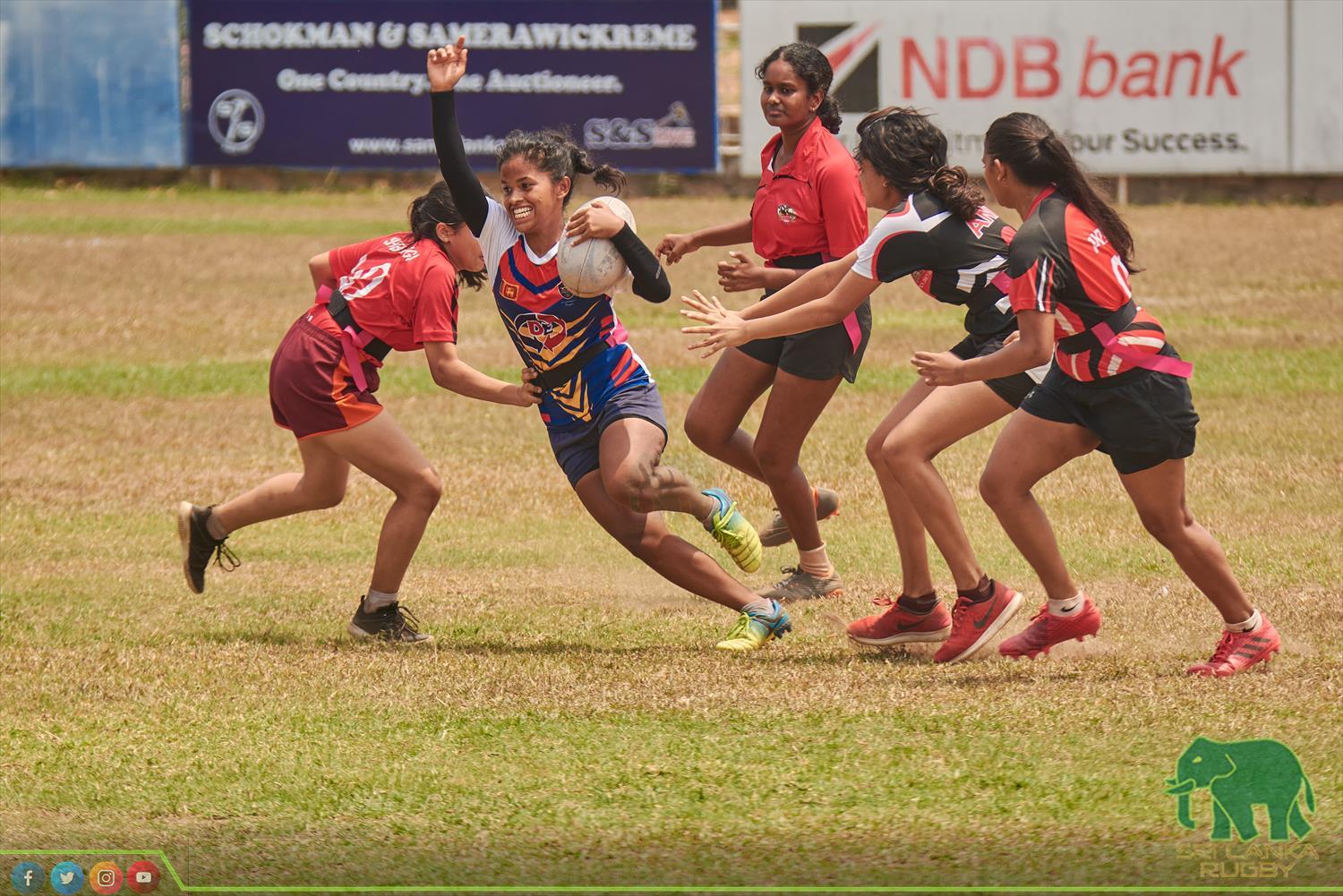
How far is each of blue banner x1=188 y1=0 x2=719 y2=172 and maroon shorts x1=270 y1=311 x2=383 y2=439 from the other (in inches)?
751

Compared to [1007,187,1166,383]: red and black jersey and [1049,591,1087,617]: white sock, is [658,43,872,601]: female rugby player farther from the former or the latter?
[1049,591,1087,617]: white sock

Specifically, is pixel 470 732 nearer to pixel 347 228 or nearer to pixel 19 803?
pixel 19 803

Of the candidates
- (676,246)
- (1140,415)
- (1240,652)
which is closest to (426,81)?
(676,246)

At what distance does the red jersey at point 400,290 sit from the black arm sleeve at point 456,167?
30 cm

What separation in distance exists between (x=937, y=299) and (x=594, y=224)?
1255 mm

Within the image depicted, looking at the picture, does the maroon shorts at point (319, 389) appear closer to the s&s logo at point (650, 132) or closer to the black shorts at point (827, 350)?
the black shorts at point (827, 350)

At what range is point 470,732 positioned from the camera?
218 inches

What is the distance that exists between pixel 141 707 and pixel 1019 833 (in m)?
3.03

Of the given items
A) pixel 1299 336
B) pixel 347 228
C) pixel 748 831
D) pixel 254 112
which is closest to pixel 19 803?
pixel 748 831

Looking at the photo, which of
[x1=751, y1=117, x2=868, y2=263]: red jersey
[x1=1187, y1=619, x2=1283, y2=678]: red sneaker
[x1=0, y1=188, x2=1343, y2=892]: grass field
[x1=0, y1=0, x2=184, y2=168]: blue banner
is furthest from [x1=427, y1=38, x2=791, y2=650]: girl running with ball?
[x1=0, y1=0, x2=184, y2=168]: blue banner

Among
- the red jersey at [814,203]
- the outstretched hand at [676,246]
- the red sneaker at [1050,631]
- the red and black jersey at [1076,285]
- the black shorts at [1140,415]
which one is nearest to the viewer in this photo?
the red and black jersey at [1076,285]

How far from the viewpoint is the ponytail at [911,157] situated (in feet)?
20.2

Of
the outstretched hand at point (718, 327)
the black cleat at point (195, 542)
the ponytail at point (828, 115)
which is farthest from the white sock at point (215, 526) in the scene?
the ponytail at point (828, 115)

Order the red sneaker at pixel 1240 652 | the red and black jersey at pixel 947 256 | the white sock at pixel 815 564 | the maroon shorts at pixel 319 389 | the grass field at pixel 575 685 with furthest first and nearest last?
1. the white sock at pixel 815 564
2. the maroon shorts at pixel 319 389
3. the red and black jersey at pixel 947 256
4. the red sneaker at pixel 1240 652
5. the grass field at pixel 575 685
